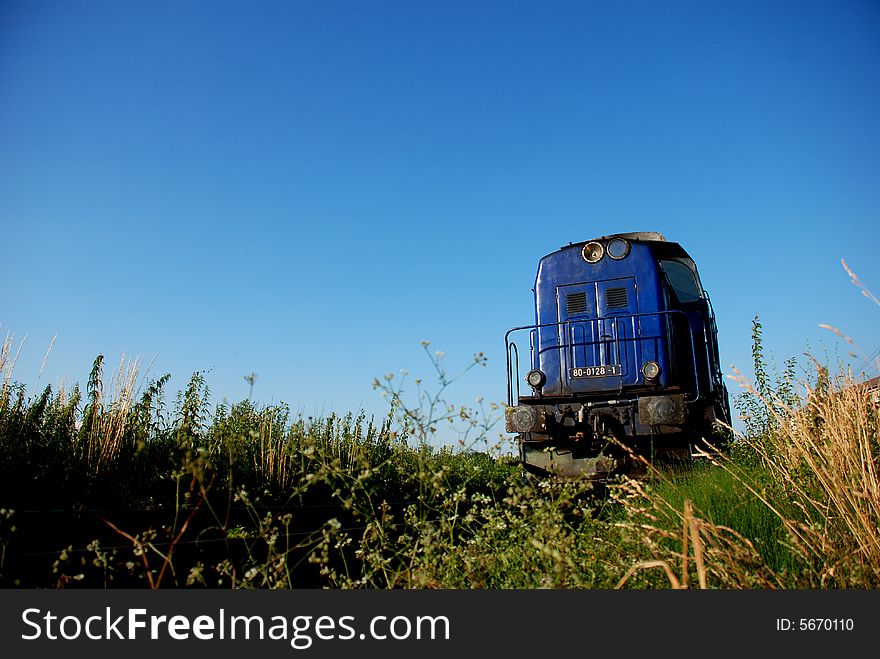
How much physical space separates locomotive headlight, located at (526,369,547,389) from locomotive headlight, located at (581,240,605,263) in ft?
6.31

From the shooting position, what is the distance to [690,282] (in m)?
9.26

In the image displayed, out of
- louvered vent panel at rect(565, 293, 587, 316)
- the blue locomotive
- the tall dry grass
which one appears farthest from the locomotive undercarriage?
the tall dry grass

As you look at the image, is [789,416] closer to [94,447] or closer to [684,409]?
[684,409]

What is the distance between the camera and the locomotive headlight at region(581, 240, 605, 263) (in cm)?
885

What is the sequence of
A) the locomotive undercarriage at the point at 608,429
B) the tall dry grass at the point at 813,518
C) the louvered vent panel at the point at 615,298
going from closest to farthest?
1. the tall dry grass at the point at 813,518
2. the locomotive undercarriage at the point at 608,429
3. the louvered vent panel at the point at 615,298

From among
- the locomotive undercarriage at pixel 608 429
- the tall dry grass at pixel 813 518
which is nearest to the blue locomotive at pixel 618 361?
the locomotive undercarriage at pixel 608 429

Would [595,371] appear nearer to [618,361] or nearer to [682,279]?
[618,361]

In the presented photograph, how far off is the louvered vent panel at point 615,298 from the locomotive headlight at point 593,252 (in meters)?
0.53

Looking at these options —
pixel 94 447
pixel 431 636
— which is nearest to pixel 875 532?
pixel 431 636

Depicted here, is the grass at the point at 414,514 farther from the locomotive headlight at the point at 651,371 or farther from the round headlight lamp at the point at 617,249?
the round headlight lamp at the point at 617,249

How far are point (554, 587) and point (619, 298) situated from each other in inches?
262

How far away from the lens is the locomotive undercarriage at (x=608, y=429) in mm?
7078

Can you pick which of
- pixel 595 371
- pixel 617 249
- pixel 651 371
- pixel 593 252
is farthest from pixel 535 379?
pixel 617 249

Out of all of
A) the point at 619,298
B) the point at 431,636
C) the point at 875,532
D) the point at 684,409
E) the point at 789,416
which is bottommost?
the point at 431,636
